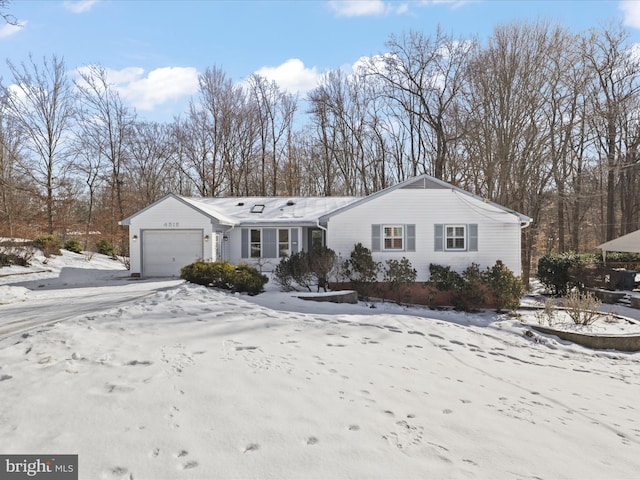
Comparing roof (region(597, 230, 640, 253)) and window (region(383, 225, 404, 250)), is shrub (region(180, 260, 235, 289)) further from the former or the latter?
roof (region(597, 230, 640, 253))

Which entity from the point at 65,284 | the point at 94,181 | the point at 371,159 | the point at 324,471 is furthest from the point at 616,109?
the point at 94,181

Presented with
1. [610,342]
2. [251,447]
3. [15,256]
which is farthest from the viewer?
[15,256]

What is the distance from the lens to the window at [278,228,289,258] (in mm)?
19359

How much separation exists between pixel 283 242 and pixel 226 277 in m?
7.15

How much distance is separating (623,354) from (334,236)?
894cm

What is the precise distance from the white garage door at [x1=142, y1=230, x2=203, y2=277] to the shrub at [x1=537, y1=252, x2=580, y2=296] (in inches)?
579

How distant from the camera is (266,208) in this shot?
2130cm

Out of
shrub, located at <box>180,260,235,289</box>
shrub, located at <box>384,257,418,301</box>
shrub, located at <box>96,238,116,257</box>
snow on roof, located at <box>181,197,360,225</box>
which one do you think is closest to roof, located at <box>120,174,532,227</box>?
snow on roof, located at <box>181,197,360,225</box>

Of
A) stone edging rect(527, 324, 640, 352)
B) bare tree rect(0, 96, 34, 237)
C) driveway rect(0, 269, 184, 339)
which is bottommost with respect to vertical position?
stone edging rect(527, 324, 640, 352)

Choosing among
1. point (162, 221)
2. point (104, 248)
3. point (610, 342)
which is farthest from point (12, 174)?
point (610, 342)

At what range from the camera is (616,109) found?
22.6 m

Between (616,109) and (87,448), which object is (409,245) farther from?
(616,109)

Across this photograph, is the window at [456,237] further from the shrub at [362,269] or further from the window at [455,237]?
the shrub at [362,269]

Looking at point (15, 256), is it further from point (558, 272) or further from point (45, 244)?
point (558, 272)
